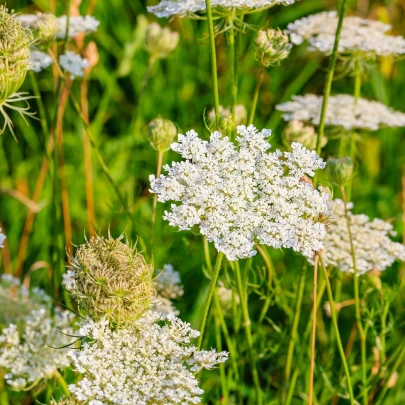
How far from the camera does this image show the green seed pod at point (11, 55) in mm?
1684

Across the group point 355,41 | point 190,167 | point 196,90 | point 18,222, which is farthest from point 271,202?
point 196,90

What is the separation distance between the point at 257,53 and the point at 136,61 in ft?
7.40

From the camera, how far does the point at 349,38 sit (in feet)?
8.63

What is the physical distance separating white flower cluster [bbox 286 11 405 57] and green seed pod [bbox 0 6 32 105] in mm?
1105

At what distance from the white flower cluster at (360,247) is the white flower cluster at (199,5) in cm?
70

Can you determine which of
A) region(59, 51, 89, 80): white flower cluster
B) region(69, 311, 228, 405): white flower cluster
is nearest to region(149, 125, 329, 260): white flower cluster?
region(69, 311, 228, 405): white flower cluster

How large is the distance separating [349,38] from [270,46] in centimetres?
80

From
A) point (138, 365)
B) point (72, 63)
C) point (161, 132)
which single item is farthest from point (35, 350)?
point (72, 63)

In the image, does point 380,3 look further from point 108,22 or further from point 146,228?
point 146,228

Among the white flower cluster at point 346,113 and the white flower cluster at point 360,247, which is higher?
the white flower cluster at point 346,113

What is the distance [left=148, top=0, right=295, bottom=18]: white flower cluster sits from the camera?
6.31 ft

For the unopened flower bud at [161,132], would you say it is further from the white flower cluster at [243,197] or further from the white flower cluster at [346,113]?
the white flower cluster at [346,113]

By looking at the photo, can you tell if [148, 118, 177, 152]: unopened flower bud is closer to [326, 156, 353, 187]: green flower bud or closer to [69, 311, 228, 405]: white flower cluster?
[326, 156, 353, 187]: green flower bud

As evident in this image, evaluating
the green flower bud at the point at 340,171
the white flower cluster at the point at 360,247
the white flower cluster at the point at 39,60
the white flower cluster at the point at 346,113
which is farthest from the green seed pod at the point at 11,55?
the white flower cluster at the point at 346,113
